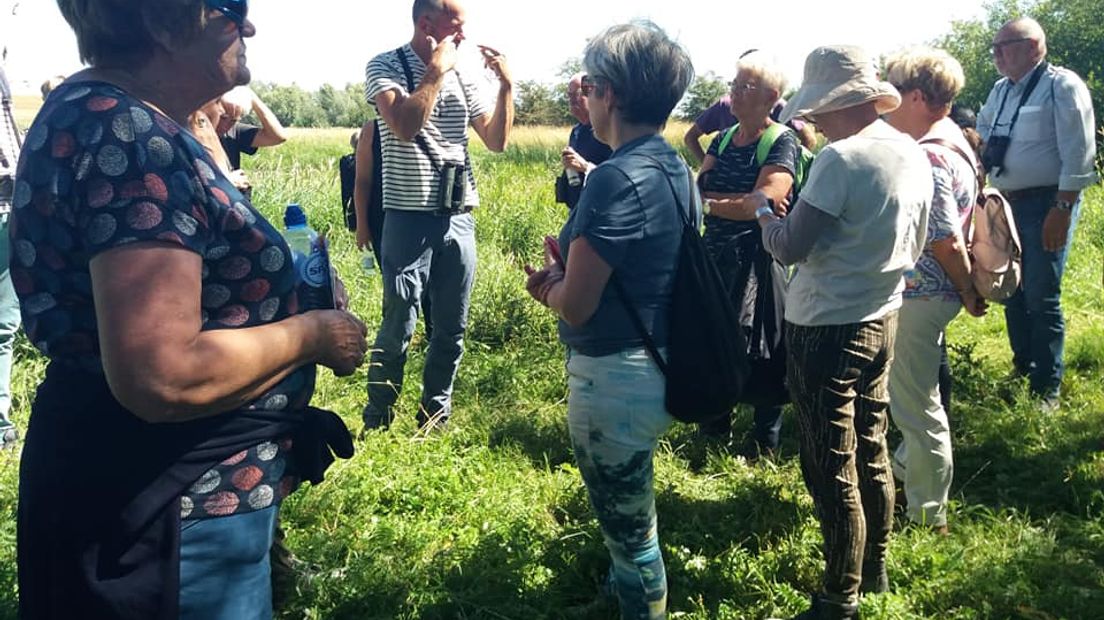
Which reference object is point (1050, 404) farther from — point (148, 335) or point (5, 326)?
point (5, 326)

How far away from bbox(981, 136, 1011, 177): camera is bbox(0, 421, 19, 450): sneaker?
5.31 metres

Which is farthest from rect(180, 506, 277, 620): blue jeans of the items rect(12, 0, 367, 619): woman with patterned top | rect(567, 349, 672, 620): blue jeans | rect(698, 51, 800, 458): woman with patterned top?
rect(698, 51, 800, 458): woman with patterned top

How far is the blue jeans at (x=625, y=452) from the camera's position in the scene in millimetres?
2246

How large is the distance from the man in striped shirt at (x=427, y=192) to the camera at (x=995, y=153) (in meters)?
2.74

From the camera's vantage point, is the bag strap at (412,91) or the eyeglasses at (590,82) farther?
the bag strap at (412,91)

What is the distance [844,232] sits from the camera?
2576mm

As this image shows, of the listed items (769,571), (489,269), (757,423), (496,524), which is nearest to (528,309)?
(489,269)

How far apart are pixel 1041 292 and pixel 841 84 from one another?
2846 millimetres

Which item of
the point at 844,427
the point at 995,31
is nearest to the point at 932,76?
the point at 844,427

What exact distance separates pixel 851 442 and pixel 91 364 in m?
2.17

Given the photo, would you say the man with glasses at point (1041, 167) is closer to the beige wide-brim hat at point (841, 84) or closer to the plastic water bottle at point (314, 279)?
the beige wide-brim hat at point (841, 84)

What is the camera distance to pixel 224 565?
4.76ft

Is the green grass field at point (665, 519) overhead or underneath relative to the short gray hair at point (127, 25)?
underneath

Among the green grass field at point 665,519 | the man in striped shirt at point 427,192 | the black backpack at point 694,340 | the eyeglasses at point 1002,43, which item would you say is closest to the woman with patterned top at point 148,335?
the black backpack at point 694,340
